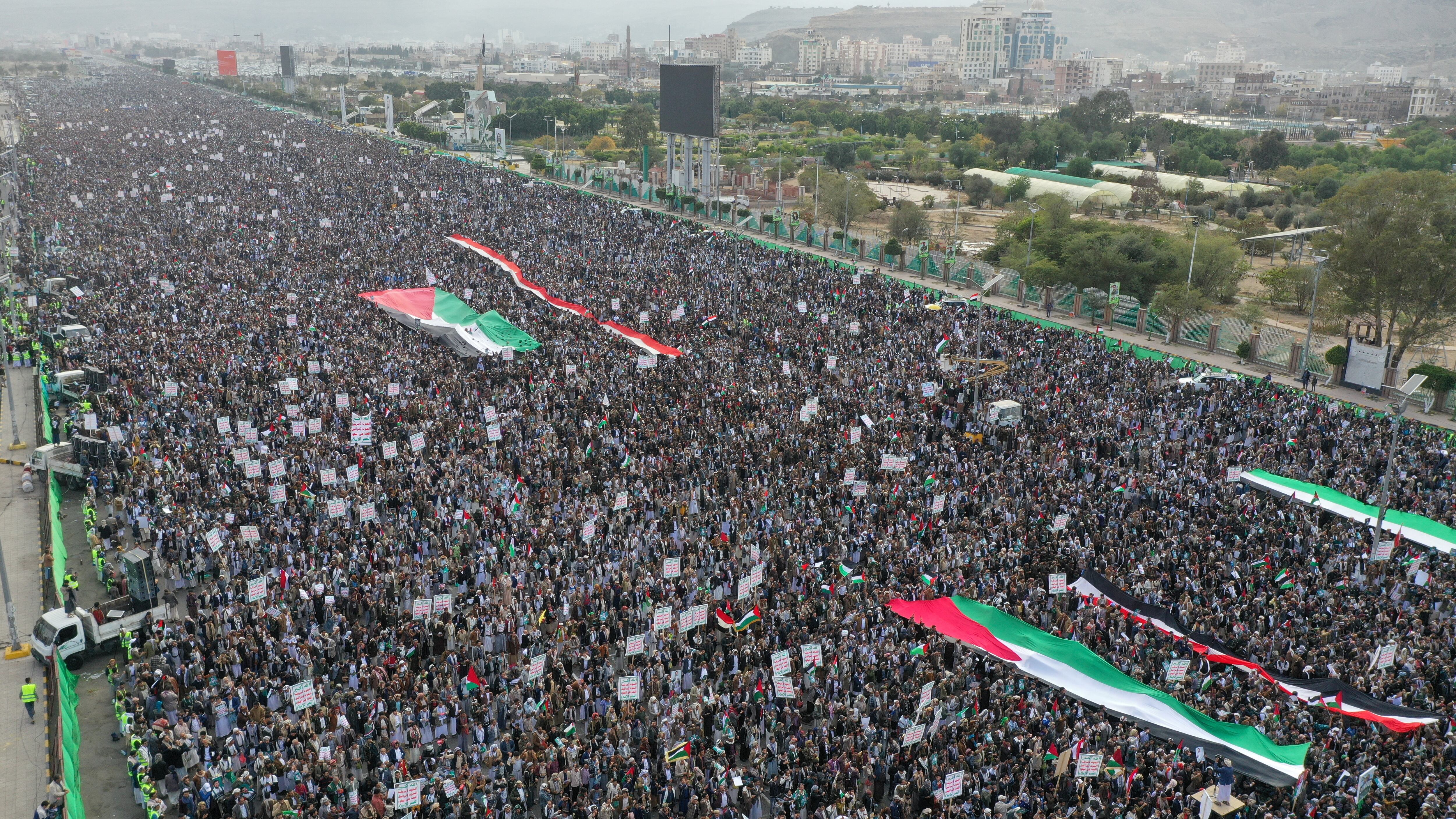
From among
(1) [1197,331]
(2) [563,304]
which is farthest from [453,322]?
(1) [1197,331]

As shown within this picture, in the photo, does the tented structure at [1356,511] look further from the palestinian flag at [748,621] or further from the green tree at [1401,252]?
the green tree at [1401,252]

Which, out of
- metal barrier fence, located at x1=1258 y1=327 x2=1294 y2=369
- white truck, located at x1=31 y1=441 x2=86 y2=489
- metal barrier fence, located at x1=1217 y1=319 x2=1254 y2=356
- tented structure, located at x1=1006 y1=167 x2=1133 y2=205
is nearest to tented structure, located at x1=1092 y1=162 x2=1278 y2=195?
tented structure, located at x1=1006 y1=167 x2=1133 y2=205

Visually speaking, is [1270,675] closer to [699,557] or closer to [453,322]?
[699,557]

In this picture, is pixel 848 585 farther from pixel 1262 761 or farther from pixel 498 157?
pixel 498 157

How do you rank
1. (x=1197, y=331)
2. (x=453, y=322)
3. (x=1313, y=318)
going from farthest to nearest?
(x=1197, y=331), (x=453, y=322), (x=1313, y=318)

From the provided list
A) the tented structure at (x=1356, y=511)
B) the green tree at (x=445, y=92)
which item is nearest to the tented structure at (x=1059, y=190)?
the tented structure at (x=1356, y=511)
